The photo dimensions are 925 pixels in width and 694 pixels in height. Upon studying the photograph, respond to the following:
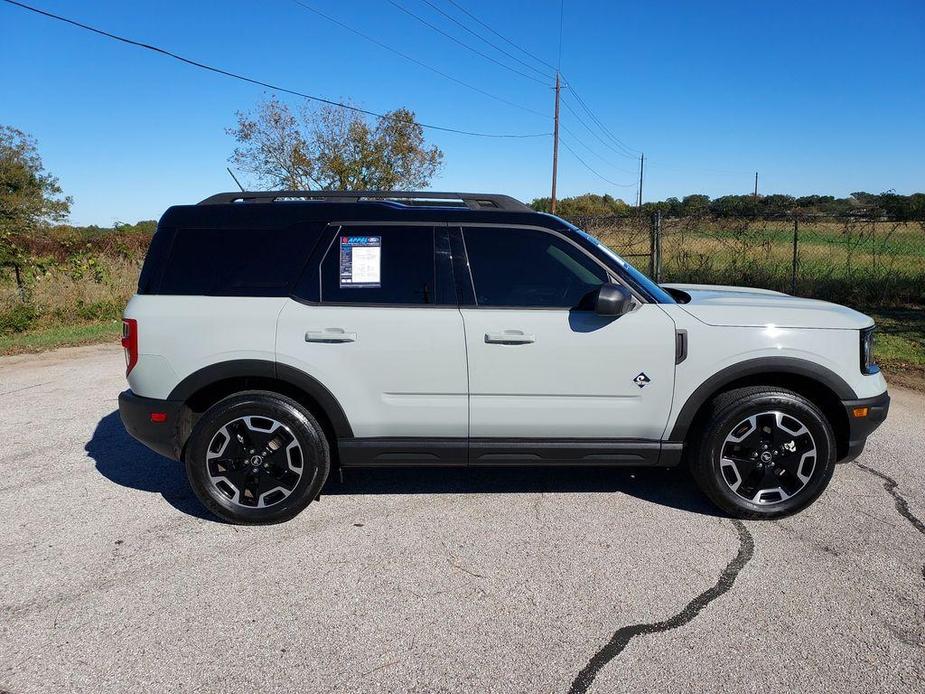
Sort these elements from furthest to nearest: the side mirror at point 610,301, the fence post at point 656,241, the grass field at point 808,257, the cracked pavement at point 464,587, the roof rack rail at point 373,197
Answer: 1. the fence post at point 656,241
2. the grass field at point 808,257
3. the roof rack rail at point 373,197
4. the side mirror at point 610,301
5. the cracked pavement at point 464,587

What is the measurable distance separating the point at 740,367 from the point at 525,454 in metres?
1.37

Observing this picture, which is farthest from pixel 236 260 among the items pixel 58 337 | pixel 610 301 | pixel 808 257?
pixel 808 257

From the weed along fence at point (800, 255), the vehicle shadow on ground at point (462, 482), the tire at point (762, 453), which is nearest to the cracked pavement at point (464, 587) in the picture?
the vehicle shadow on ground at point (462, 482)

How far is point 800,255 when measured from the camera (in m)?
13.5

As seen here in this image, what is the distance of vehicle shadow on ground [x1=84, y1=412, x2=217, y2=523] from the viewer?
4160 millimetres

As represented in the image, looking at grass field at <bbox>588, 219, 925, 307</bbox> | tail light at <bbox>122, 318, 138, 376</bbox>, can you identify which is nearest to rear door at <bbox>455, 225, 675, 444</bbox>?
tail light at <bbox>122, 318, 138, 376</bbox>

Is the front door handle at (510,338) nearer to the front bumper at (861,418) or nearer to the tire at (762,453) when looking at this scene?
the tire at (762,453)

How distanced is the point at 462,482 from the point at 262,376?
5.24 feet

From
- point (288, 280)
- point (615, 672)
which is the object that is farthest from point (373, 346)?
point (615, 672)

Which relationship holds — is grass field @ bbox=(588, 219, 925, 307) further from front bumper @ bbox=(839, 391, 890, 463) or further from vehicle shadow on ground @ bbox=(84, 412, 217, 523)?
vehicle shadow on ground @ bbox=(84, 412, 217, 523)

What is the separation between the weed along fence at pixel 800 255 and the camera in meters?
11.8

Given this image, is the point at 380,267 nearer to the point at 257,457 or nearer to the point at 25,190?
the point at 257,457

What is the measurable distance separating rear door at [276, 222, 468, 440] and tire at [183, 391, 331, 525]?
0.28 meters

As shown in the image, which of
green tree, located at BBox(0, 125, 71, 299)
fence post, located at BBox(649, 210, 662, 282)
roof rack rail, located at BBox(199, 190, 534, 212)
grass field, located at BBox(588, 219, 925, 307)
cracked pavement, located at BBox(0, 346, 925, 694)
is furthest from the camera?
green tree, located at BBox(0, 125, 71, 299)
